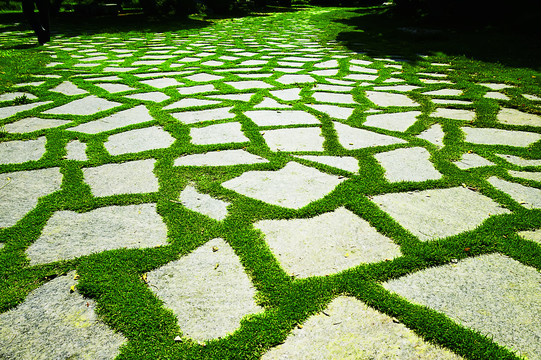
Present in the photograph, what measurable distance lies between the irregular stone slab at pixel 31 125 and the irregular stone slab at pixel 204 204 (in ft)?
7.01

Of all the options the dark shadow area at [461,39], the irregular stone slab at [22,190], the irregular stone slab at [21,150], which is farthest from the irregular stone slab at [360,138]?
the dark shadow area at [461,39]

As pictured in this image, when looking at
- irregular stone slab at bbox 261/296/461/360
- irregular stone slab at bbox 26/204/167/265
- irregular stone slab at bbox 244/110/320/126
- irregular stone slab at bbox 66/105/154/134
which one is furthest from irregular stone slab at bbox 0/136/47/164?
irregular stone slab at bbox 261/296/461/360

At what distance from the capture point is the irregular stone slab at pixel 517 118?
3.79 meters

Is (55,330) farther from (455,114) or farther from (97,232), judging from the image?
(455,114)

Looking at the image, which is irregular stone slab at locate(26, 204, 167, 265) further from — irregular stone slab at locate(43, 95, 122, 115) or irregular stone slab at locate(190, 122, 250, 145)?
irregular stone slab at locate(43, 95, 122, 115)

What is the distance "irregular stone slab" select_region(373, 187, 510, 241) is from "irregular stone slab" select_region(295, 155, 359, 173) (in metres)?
0.46

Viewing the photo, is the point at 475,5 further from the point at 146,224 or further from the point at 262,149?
the point at 146,224

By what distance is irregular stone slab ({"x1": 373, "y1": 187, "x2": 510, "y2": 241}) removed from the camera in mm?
2102

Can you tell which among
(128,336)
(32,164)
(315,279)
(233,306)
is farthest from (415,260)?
(32,164)

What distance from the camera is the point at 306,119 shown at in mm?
3822

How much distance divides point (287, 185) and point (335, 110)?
1.97 m

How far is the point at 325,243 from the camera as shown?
1969mm

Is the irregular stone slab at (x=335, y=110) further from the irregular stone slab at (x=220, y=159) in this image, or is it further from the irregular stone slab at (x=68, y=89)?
the irregular stone slab at (x=68, y=89)

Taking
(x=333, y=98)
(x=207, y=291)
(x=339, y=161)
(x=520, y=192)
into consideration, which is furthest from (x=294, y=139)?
(x=207, y=291)
